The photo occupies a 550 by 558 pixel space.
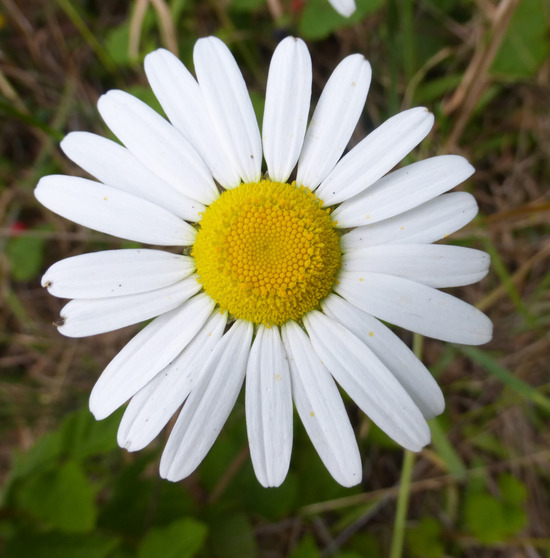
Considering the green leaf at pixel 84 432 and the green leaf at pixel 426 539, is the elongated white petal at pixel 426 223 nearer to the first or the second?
the green leaf at pixel 84 432

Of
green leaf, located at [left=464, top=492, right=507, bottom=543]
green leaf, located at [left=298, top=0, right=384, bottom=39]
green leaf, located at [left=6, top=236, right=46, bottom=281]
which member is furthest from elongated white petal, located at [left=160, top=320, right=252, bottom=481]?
green leaf, located at [left=6, top=236, right=46, bottom=281]

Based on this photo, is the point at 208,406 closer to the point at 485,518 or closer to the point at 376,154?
the point at 376,154

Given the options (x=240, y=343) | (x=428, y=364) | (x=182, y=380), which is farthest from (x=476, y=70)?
(x=182, y=380)

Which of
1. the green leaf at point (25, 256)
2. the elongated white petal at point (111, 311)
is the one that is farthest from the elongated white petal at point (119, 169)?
the green leaf at point (25, 256)

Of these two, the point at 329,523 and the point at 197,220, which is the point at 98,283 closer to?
the point at 197,220

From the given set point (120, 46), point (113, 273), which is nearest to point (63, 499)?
point (113, 273)

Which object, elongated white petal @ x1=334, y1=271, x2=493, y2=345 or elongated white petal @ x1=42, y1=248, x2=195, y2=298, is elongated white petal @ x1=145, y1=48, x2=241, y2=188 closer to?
elongated white petal @ x1=42, y1=248, x2=195, y2=298
